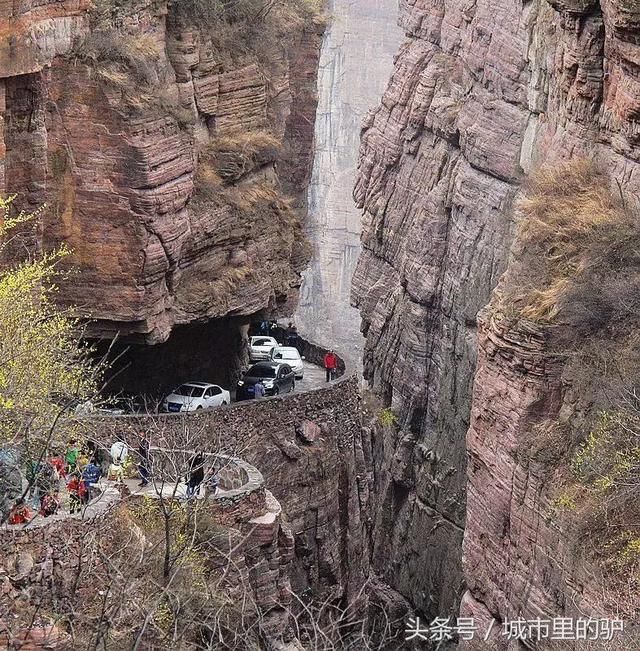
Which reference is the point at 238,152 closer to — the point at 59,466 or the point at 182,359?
the point at 182,359

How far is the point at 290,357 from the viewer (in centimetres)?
6147

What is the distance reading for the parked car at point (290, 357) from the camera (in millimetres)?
60031

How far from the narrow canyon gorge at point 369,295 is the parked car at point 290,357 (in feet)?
4.05

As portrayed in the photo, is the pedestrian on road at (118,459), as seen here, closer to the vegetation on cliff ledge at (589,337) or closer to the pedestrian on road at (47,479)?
the pedestrian on road at (47,479)

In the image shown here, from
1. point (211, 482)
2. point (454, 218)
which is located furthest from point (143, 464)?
point (454, 218)

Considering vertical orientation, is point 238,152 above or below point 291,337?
above

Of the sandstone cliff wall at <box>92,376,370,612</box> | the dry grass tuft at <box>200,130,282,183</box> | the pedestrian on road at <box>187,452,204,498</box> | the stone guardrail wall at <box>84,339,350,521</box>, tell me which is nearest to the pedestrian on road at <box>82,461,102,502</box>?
the pedestrian on road at <box>187,452,204,498</box>

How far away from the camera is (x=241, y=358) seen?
60.7 metres

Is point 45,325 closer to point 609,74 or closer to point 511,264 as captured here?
point 511,264

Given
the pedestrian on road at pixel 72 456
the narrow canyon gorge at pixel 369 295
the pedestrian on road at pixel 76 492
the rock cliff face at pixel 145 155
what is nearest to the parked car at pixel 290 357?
the narrow canyon gorge at pixel 369 295

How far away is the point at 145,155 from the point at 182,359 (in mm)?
10209

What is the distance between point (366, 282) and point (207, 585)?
46.2 m

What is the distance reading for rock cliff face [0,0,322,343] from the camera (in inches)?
1887

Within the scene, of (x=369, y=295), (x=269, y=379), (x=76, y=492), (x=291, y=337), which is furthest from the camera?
(x=369, y=295)
